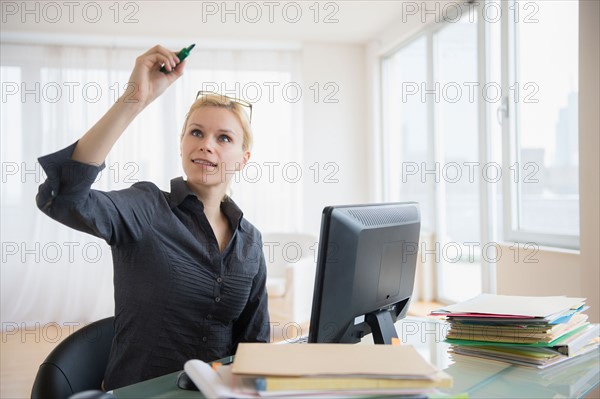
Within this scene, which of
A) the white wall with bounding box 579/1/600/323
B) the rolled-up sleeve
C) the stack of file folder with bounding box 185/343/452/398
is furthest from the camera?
the white wall with bounding box 579/1/600/323

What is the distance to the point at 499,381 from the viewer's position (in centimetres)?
116

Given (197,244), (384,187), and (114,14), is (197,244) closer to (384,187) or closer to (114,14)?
(114,14)

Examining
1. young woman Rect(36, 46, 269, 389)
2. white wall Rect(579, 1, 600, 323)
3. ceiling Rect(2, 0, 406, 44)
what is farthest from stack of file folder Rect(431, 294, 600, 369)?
ceiling Rect(2, 0, 406, 44)

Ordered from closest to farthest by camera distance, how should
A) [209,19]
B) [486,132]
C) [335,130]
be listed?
[486,132], [209,19], [335,130]

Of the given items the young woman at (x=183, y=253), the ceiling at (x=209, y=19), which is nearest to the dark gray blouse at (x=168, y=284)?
the young woman at (x=183, y=253)

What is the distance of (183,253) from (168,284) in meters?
0.09

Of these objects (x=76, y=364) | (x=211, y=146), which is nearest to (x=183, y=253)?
(x=211, y=146)

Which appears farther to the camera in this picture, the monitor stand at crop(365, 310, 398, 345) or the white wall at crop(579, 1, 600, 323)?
the white wall at crop(579, 1, 600, 323)

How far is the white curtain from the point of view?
16.6 ft

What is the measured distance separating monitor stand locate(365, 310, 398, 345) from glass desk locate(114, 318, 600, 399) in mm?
143

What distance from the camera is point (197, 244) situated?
4.71ft

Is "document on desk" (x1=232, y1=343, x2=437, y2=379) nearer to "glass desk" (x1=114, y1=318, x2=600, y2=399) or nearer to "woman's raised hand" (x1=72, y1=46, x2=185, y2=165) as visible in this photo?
"glass desk" (x1=114, y1=318, x2=600, y2=399)

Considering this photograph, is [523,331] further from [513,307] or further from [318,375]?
[318,375]

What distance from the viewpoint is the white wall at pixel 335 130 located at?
5.66 meters
